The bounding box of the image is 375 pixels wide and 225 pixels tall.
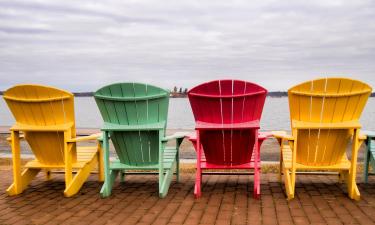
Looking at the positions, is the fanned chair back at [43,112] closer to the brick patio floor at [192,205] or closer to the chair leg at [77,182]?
the chair leg at [77,182]

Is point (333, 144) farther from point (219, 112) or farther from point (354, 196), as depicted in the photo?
point (219, 112)

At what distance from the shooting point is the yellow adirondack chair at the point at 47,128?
201 inches

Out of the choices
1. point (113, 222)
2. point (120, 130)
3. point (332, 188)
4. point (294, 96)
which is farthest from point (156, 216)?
point (332, 188)

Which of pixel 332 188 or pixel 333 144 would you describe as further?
pixel 332 188

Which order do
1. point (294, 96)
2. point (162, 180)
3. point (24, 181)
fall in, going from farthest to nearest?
1. point (24, 181)
2. point (162, 180)
3. point (294, 96)

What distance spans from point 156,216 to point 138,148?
47.1 inches

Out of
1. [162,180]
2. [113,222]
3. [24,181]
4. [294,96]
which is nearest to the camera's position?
[113,222]

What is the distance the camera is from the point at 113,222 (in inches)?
161

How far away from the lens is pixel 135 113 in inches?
200

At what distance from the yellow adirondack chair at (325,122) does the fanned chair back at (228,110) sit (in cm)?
44

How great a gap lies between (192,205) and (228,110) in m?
1.22

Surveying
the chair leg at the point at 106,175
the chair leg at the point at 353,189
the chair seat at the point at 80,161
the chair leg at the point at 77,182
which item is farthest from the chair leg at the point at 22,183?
the chair leg at the point at 353,189

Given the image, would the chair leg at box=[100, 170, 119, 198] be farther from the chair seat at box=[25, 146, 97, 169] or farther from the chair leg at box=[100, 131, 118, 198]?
the chair seat at box=[25, 146, 97, 169]

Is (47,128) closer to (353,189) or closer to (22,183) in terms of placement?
(22,183)
